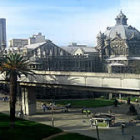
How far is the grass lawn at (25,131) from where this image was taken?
42644mm

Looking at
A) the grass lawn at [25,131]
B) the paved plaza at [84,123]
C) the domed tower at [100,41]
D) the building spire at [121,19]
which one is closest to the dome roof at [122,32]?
the domed tower at [100,41]

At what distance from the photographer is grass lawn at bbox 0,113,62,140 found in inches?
1679

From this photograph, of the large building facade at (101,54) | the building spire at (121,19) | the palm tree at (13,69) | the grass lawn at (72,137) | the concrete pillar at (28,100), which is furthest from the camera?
the building spire at (121,19)

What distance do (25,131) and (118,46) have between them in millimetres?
106138

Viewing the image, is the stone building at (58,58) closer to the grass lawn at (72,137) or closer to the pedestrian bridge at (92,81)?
the pedestrian bridge at (92,81)

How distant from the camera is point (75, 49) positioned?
15550 cm

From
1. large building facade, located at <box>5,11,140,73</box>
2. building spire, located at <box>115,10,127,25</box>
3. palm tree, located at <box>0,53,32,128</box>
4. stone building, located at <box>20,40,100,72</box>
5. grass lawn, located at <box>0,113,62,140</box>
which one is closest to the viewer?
grass lawn, located at <box>0,113,62,140</box>

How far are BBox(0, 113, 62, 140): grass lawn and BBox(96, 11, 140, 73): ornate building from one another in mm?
83235

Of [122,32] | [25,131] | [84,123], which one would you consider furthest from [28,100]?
[122,32]

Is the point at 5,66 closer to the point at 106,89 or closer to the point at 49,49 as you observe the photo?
the point at 106,89

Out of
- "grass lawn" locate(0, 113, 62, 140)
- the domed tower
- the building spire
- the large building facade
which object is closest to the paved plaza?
"grass lawn" locate(0, 113, 62, 140)

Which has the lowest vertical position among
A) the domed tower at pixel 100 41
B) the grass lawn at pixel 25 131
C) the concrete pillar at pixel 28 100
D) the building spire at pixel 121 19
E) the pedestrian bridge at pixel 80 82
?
the grass lawn at pixel 25 131

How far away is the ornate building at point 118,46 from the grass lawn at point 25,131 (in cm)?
8323

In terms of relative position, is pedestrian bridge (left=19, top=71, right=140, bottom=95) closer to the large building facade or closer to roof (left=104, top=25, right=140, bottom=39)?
the large building facade
